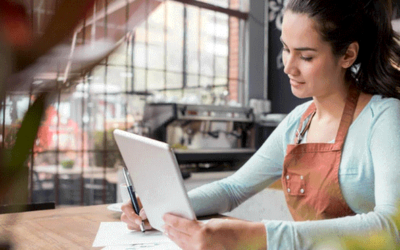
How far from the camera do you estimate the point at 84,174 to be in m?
4.82

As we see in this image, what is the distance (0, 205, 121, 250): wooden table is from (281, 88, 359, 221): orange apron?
575 millimetres

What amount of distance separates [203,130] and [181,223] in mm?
3833

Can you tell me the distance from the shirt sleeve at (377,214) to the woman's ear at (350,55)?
170mm

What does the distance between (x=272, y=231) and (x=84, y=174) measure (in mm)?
4242

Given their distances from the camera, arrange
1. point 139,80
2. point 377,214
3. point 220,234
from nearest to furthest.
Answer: point 220,234, point 377,214, point 139,80

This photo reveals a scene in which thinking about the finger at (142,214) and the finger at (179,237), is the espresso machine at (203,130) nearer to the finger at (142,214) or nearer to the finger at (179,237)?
the finger at (142,214)

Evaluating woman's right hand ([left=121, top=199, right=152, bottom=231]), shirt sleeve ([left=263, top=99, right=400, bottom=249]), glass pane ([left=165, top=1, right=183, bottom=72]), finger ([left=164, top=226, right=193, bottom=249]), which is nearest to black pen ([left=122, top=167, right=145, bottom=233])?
woman's right hand ([left=121, top=199, right=152, bottom=231])

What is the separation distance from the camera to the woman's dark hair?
3.88ft

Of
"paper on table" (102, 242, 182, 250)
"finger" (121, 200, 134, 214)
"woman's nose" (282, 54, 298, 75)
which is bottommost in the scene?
"paper on table" (102, 242, 182, 250)

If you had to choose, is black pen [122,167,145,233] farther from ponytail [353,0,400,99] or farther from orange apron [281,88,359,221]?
ponytail [353,0,400,99]

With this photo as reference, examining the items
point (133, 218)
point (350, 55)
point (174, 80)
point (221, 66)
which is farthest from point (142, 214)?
point (221, 66)

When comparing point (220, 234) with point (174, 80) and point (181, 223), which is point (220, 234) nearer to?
point (181, 223)

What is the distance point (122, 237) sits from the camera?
1081 millimetres

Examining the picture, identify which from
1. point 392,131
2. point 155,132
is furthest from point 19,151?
point 155,132
